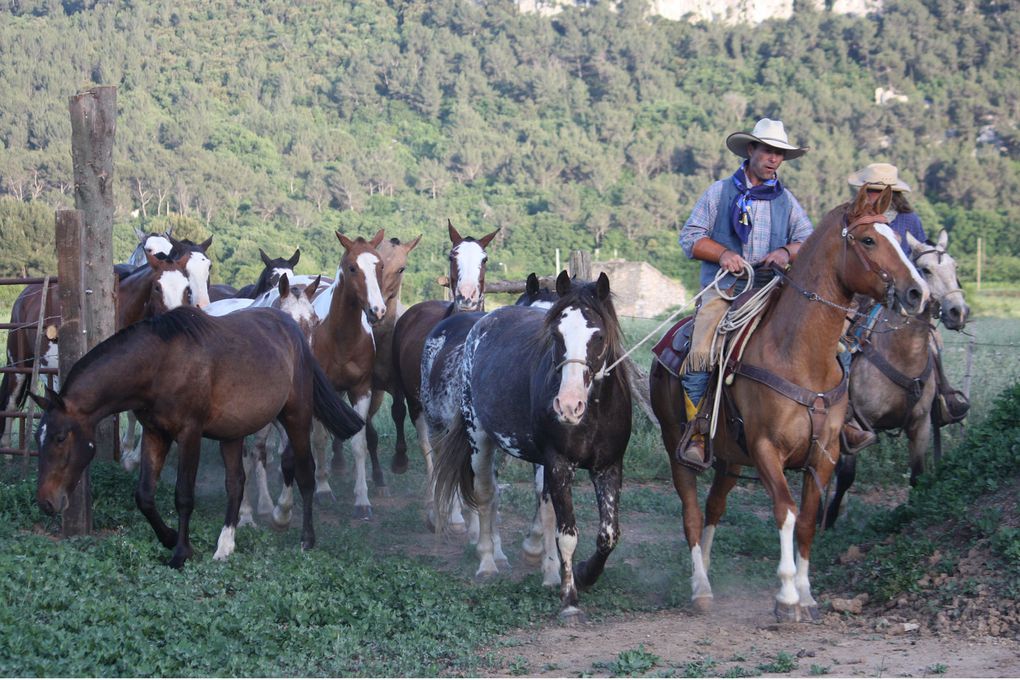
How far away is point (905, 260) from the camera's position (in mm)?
5871

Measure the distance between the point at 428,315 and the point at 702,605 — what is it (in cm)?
504

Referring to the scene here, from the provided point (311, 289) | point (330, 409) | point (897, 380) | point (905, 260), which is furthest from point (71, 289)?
point (897, 380)

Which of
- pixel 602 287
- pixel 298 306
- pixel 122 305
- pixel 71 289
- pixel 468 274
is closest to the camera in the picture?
pixel 602 287

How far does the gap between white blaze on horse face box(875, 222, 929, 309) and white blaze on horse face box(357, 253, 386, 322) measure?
194 inches

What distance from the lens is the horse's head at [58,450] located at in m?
7.02

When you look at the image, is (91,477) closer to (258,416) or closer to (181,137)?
(258,416)

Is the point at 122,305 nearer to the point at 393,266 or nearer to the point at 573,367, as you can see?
the point at 393,266

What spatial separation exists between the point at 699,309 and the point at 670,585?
6.52 feet

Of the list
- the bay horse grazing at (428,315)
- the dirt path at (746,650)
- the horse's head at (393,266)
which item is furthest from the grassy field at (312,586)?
the horse's head at (393,266)

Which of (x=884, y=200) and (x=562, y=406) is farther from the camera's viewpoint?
(x=884, y=200)

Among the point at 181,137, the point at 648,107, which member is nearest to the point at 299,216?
the point at 181,137

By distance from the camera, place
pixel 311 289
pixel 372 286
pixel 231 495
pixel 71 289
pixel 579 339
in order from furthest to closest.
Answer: pixel 311 289, pixel 372 286, pixel 71 289, pixel 231 495, pixel 579 339

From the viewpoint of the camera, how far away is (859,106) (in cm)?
8356

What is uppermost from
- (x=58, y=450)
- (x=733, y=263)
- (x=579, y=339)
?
(x=733, y=263)
